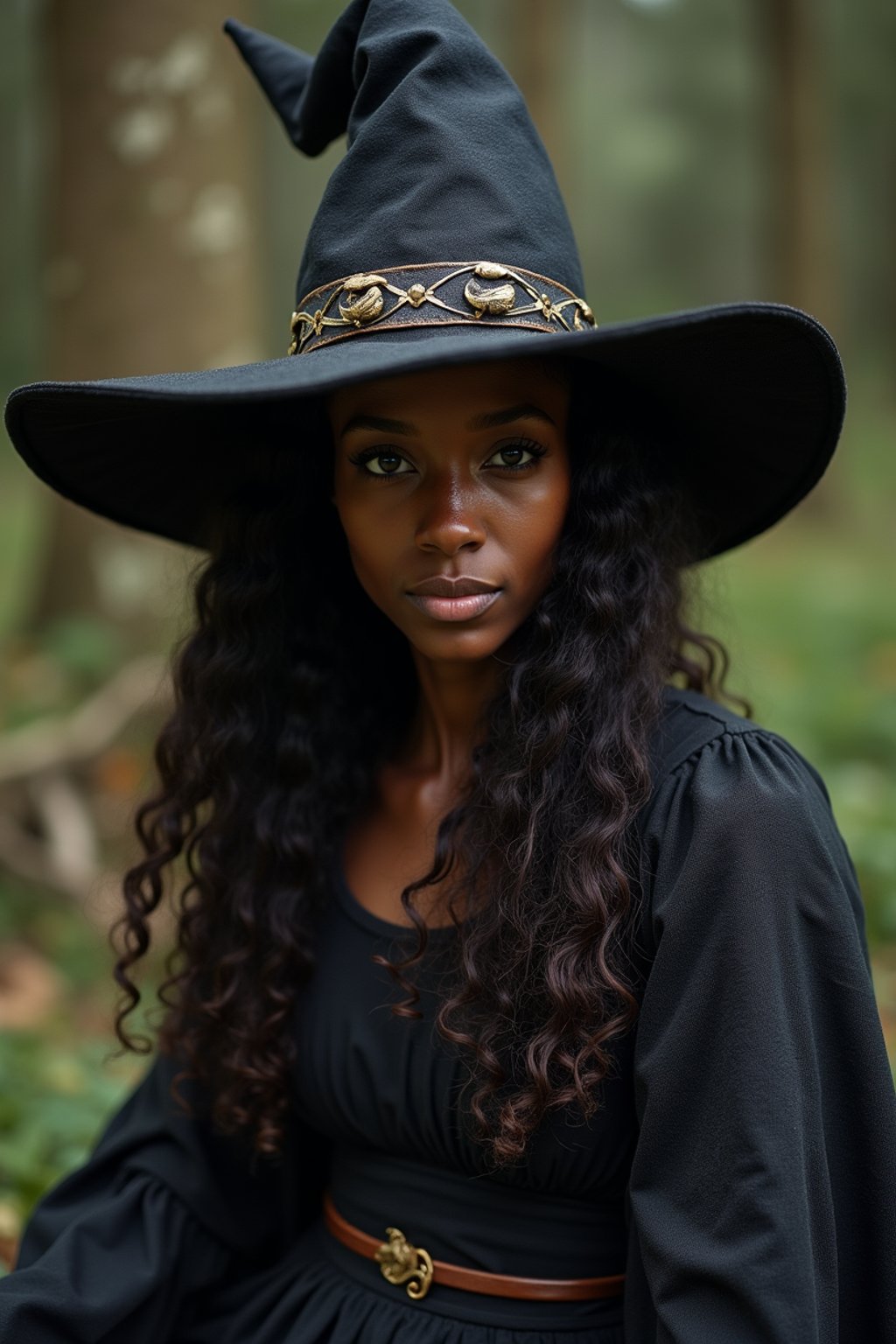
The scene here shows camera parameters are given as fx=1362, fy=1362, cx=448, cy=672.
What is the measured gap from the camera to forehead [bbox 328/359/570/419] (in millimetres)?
1795

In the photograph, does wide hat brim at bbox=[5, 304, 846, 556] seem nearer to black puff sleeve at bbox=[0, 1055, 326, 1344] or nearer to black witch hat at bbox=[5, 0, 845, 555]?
black witch hat at bbox=[5, 0, 845, 555]

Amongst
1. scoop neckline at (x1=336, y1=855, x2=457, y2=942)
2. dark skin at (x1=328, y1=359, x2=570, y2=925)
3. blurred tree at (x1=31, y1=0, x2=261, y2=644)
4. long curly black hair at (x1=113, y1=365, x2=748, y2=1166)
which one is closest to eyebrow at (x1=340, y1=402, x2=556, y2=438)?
dark skin at (x1=328, y1=359, x2=570, y2=925)

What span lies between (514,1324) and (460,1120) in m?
0.29

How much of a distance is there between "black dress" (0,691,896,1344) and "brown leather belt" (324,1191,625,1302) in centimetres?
2

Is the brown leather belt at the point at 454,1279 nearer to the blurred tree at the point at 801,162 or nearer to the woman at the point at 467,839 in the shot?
the woman at the point at 467,839

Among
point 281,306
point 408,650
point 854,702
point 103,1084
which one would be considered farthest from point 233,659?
point 281,306

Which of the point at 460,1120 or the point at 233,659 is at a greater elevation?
the point at 233,659

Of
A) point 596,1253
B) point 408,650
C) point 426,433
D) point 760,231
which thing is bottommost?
point 596,1253

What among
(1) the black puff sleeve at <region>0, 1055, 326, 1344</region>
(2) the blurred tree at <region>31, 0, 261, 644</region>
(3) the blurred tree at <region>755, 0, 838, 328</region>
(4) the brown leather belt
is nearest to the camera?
(4) the brown leather belt

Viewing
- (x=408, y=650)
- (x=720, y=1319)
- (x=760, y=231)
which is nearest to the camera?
(x=720, y=1319)

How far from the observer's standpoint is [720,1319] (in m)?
1.56

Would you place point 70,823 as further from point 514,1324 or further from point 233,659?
point 514,1324

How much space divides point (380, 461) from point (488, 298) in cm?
28

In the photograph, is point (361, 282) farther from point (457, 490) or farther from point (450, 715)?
point (450, 715)
